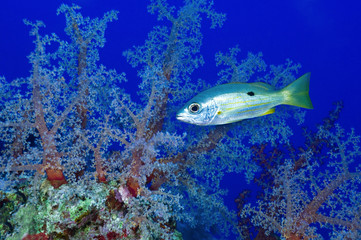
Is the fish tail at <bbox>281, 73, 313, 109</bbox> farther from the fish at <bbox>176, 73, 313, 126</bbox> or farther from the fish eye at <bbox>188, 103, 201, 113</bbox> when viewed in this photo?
the fish eye at <bbox>188, 103, 201, 113</bbox>

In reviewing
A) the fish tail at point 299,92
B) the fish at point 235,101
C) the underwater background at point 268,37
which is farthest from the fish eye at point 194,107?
the underwater background at point 268,37

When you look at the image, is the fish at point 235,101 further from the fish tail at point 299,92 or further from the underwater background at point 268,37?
the underwater background at point 268,37

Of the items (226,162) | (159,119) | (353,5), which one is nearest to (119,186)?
(159,119)

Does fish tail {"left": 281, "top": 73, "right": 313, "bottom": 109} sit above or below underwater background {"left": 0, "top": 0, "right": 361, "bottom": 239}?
below

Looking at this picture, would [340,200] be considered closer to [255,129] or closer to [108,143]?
[255,129]

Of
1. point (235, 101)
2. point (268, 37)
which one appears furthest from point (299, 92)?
point (268, 37)

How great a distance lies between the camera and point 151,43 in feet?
13.6

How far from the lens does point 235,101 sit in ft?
7.98

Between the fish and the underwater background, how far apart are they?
1839 inches

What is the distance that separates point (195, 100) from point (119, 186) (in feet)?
5.24

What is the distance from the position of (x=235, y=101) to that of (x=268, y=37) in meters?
71.8

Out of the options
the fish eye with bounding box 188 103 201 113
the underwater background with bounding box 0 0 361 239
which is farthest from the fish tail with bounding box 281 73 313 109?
the underwater background with bounding box 0 0 361 239

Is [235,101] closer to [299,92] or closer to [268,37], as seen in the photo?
[299,92]

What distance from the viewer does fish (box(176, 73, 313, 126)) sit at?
7.73 feet
